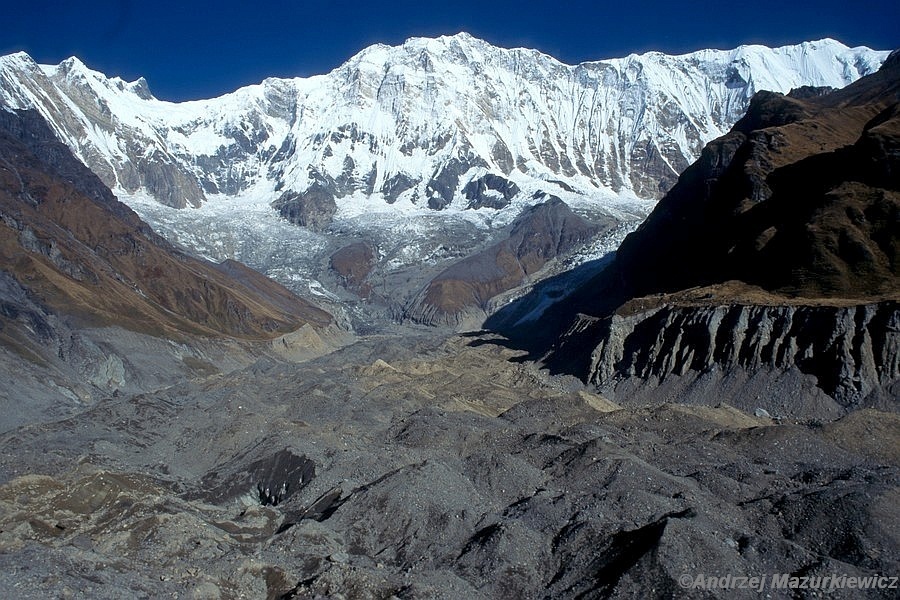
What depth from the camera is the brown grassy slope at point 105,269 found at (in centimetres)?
8781

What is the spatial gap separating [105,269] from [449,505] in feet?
313

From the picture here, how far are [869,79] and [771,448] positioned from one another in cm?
12184

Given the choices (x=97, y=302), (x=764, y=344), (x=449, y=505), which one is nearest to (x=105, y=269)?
(x=97, y=302)

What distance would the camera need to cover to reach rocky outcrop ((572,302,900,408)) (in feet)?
157

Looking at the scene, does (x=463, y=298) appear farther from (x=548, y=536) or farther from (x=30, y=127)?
(x=548, y=536)

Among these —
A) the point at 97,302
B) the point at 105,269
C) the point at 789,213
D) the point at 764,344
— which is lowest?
the point at 764,344

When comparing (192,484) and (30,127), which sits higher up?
(30,127)

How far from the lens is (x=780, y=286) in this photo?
2452 inches

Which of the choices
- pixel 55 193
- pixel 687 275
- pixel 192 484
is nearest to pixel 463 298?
pixel 55 193

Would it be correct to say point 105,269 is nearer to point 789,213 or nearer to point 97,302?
point 97,302

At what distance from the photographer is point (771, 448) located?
33719 mm

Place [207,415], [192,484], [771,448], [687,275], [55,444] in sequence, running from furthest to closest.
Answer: [687,275]
[207,415]
[55,444]
[192,484]
[771,448]

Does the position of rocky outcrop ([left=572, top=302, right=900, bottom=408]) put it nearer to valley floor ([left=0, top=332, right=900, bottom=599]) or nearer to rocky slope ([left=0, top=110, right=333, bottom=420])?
valley floor ([left=0, top=332, right=900, bottom=599])

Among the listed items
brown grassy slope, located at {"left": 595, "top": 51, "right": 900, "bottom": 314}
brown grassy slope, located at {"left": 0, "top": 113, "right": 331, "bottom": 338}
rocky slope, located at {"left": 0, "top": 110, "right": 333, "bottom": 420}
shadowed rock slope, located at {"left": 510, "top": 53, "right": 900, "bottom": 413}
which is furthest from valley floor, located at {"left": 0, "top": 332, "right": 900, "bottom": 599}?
brown grassy slope, located at {"left": 0, "top": 113, "right": 331, "bottom": 338}
